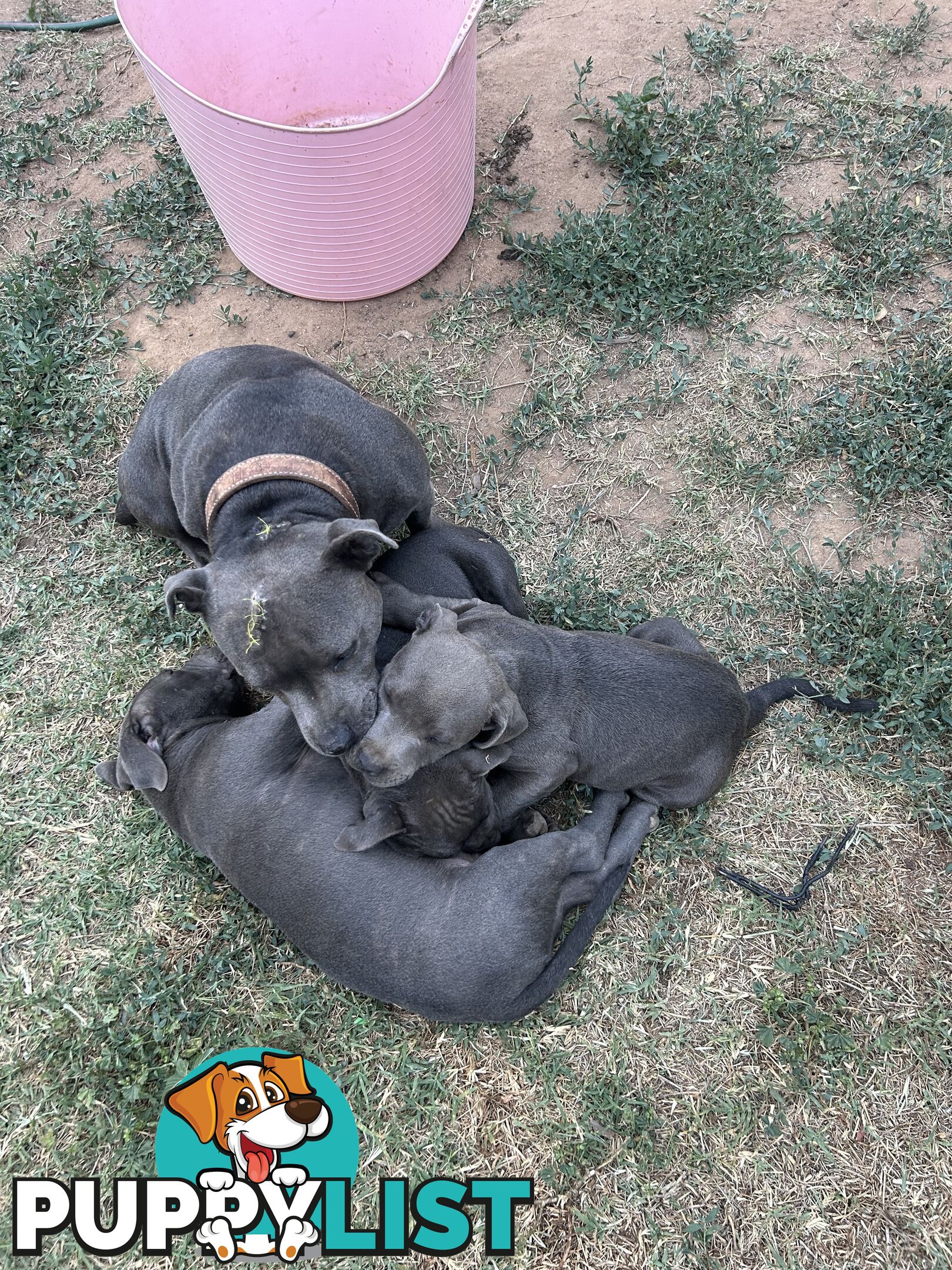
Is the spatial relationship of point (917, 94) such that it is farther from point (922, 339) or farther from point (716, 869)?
point (716, 869)

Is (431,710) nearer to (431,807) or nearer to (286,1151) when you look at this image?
(431,807)

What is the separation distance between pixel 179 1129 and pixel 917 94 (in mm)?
7456

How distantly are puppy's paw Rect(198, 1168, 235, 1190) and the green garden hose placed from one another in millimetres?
7934

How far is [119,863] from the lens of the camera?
437cm

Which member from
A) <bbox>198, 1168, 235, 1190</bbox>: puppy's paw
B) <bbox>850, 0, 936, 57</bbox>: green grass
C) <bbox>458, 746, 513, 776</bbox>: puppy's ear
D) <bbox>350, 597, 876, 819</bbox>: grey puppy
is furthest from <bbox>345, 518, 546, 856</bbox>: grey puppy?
<bbox>850, 0, 936, 57</bbox>: green grass

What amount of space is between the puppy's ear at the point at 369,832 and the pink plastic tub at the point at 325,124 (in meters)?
3.21

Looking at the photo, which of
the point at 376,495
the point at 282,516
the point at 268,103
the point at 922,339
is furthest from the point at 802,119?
the point at 282,516

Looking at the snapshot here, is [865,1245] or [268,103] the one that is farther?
[268,103]

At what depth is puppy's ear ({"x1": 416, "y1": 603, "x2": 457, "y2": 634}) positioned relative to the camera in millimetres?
3857

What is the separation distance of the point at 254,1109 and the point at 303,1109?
0.68ft

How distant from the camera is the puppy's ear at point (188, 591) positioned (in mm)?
3639

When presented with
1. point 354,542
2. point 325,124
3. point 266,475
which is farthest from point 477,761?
point 325,124

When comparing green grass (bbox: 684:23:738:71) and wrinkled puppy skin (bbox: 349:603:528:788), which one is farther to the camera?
green grass (bbox: 684:23:738:71)

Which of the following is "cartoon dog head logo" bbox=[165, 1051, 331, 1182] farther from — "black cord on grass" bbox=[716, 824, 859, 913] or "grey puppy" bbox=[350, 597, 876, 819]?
"black cord on grass" bbox=[716, 824, 859, 913]
